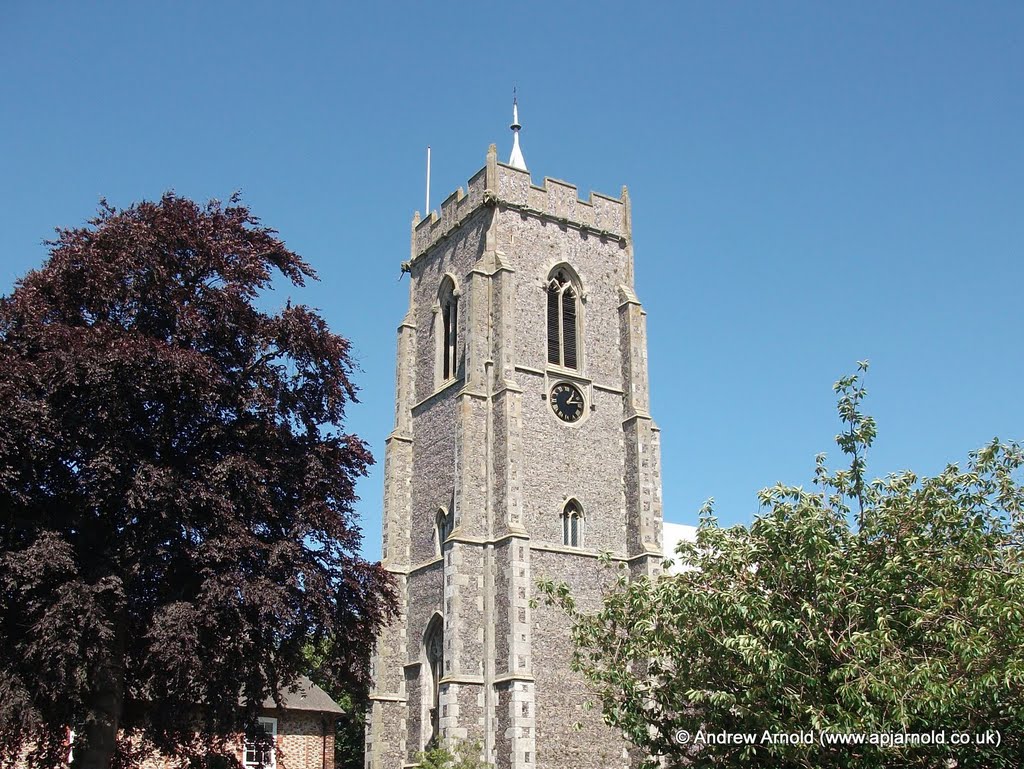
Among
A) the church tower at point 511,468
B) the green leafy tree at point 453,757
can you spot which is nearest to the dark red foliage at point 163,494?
the green leafy tree at point 453,757

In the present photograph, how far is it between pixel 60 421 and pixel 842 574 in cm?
1327

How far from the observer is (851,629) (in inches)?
611

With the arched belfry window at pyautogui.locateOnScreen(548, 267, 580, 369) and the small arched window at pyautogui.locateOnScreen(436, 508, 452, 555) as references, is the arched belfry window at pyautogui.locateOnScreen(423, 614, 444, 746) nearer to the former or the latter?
the small arched window at pyautogui.locateOnScreen(436, 508, 452, 555)

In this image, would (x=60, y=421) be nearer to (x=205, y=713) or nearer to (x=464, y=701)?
(x=205, y=713)

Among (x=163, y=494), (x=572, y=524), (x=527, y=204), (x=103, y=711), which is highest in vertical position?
(x=527, y=204)

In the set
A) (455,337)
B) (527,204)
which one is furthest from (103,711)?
(527,204)

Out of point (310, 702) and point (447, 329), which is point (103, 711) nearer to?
point (310, 702)

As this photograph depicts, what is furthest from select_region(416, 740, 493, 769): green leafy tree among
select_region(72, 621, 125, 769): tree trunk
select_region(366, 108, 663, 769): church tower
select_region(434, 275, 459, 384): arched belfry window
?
select_region(434, 275, 459, 384): arched belfry window

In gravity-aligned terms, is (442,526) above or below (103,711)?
above

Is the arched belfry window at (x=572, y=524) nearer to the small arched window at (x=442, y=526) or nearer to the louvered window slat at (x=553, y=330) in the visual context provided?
the small arched window at (x=442, y=526)

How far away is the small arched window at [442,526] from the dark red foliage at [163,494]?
13931 millimetres

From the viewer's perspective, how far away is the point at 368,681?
74.2ft

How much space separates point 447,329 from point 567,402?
597cm

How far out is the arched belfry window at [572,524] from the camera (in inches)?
1395
